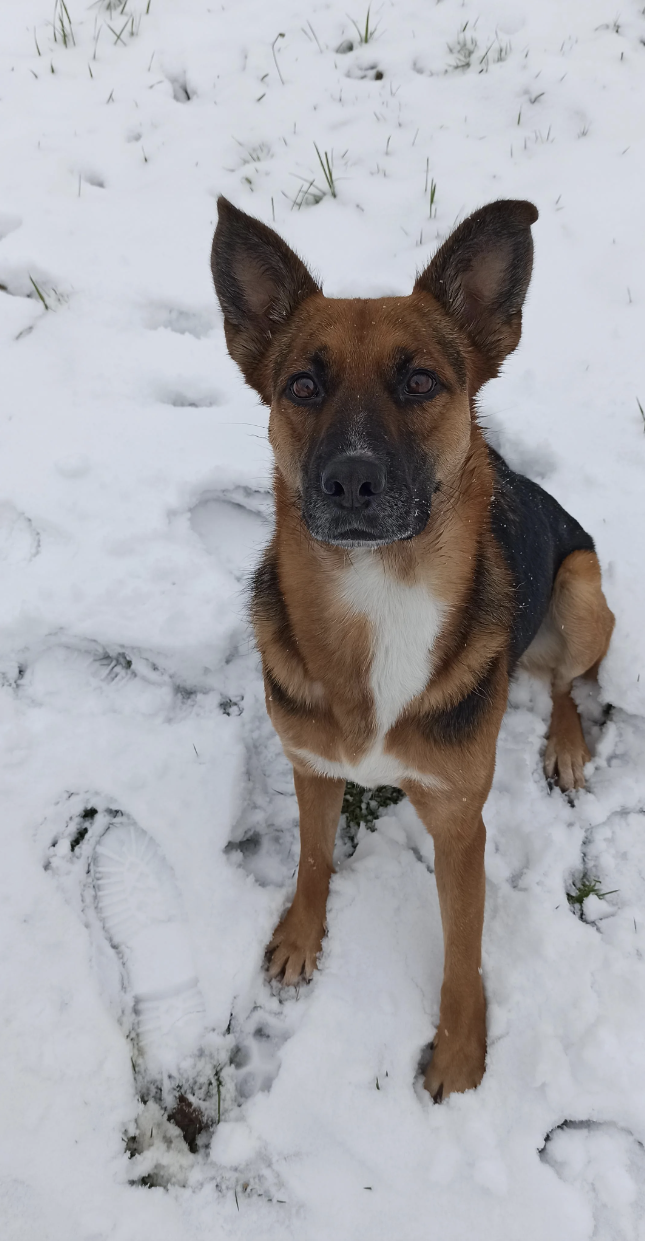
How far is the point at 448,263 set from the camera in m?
2.29

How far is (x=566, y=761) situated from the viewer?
3176mm

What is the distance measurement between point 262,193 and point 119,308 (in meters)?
1.48

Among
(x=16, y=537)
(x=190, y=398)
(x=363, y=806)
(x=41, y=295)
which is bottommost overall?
(x=363, y=806)

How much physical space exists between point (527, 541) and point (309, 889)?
152cm

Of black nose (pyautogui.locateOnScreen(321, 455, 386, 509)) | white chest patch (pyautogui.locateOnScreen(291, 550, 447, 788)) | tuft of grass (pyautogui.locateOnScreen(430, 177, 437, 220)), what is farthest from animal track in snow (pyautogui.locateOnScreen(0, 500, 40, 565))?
tuft of grass (pyautogui.locateOnScreen(430, 177, 437, 220))

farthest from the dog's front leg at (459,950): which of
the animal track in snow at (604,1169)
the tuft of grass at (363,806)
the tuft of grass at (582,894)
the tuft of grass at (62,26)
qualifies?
the tuft of grass at (62,26)

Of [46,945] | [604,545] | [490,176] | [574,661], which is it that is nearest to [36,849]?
[46,945]

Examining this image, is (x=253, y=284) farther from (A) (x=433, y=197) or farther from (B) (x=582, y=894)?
(A) (x=433, y=197)

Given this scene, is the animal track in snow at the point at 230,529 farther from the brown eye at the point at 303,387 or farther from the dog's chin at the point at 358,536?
the dog's chin at the point at 358,536

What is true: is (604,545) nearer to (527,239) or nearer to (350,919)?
(527,239)

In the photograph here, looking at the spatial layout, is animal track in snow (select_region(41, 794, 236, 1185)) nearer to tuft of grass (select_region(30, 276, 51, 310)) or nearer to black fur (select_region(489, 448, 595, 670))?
black fur (select_region(489, 448, 595, 670))

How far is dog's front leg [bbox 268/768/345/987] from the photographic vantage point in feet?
8.73

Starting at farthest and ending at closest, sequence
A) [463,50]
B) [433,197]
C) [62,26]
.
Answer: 1. [62,26]
2. [463,50]
3. [433,197]

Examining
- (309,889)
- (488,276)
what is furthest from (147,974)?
(488,276)
